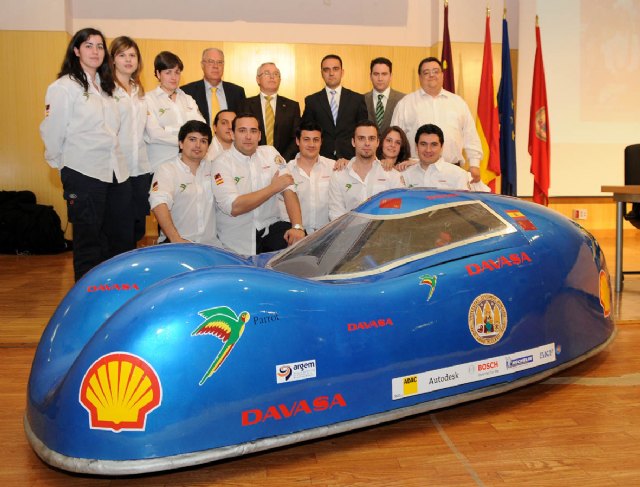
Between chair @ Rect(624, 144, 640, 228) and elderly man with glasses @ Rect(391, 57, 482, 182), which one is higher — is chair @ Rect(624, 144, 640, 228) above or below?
below

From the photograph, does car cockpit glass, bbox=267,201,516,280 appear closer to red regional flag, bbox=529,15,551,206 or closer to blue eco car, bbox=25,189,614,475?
blue eco car, bbox=25,189,614,475

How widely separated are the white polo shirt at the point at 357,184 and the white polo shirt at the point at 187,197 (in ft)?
2.44

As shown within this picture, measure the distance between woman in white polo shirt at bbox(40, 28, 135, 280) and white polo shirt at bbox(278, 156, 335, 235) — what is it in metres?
1.08

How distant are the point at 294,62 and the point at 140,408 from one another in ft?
21.8

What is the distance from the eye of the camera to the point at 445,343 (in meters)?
2.17

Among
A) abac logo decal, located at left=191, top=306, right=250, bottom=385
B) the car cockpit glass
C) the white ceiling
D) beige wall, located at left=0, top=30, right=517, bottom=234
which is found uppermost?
the white ceiling

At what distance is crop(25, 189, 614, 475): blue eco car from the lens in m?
1.76

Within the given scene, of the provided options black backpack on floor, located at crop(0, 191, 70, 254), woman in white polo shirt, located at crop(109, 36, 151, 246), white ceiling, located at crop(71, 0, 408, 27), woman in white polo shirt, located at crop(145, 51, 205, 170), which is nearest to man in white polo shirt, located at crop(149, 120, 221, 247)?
woman in white polo shirt, located at crop(109, 36, 151, 246)

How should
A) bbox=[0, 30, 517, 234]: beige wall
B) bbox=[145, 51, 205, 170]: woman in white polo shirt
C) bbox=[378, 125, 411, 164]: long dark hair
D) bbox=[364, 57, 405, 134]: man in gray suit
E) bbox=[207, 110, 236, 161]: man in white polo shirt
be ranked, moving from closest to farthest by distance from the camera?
bbox=[145, 51, 205, 170]: woman in white polo shirt < bbox=[378, 125, 411, 164]: long dark hair < bbox=[207, 110, 236, 161]: man in white polo shirt < bbox=[364, 57, 405, 134]: man in gray suit < bbox=[0, 30, 517, 234]: beige wall

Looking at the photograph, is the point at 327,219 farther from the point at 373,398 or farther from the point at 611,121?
the point at 611,121

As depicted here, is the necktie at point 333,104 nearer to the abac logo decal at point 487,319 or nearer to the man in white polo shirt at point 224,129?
the man in white polo shirt at point 224,129

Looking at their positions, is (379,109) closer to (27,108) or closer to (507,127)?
(507,127)

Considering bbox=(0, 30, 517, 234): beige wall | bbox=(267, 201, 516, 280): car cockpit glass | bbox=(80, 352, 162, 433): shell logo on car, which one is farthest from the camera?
bbox=(0, 30, 517, 234): beige wall

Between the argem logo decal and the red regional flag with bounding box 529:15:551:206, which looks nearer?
the argem logo decal
